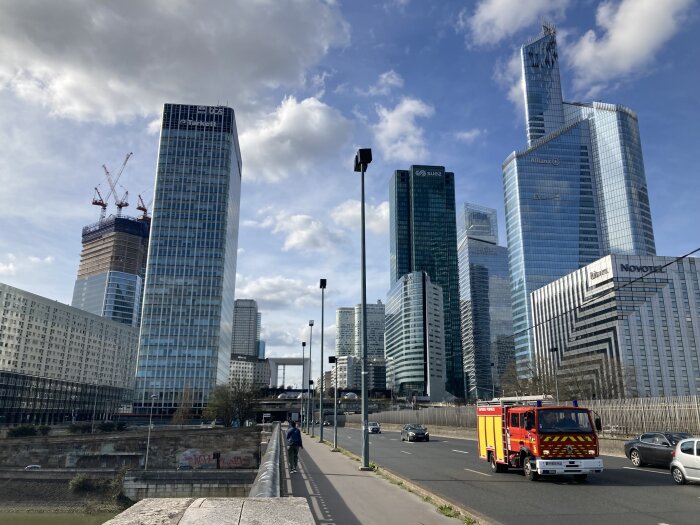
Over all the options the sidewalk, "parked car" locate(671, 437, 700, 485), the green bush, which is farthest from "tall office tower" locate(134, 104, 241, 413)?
"parked car" locate(671, 437, 700, 485)

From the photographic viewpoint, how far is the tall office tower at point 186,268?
137125 mm

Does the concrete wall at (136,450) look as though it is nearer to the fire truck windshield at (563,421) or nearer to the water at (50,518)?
the water at (50,518)

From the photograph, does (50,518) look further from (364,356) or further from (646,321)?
(646,321)

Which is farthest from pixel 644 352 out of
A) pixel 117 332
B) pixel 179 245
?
pixel 117 332

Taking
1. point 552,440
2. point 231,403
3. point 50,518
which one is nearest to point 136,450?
point 50,518

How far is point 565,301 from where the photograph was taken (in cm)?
15775

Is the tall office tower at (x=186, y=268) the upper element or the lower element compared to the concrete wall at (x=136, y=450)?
upper

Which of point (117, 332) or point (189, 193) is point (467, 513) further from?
point (117, 332)

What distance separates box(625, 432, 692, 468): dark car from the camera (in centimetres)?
1950

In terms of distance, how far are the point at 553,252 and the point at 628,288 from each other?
182 feet

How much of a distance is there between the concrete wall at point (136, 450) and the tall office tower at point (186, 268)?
6550 cm

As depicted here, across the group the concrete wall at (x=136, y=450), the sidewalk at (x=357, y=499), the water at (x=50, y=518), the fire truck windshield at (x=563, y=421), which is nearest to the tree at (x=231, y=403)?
the concrete wall at (x=136, y=450)

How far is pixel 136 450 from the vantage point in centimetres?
6650

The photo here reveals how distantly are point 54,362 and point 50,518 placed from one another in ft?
377
